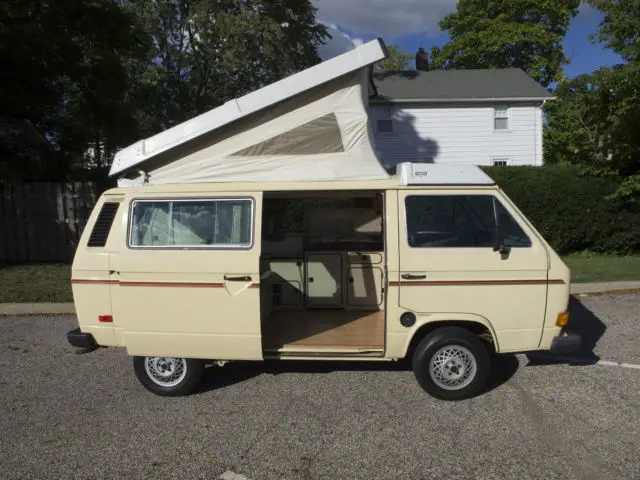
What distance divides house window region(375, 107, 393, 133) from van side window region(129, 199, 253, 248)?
19.5 meters

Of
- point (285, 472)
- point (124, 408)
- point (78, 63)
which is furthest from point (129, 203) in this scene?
point (78, 63)

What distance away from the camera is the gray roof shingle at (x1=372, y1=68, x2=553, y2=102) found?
76.9 ft

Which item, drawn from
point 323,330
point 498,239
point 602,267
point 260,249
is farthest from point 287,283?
Answer: point 602,267

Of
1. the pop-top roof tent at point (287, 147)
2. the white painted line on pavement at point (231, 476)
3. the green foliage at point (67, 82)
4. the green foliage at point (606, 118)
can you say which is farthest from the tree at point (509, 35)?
→ the white painted line on pavement at point (231, 476)

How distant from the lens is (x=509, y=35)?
33.8 m

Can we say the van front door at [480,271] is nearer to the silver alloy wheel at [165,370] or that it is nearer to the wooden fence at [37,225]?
the silver alloy wheel at [165,370]

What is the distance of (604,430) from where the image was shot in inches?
181

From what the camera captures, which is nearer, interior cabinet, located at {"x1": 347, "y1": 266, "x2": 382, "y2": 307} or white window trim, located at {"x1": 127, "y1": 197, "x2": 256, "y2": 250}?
white window trim, located at {"x1": 127, "y1": 197, "x2": 256, "y2": 250}

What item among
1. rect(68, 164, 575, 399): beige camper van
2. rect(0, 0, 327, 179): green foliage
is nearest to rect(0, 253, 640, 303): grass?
rect(0, 0, 327, 179): green foliage

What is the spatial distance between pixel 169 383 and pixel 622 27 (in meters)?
11.6

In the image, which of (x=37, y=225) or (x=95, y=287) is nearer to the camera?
(x=95, y=287)

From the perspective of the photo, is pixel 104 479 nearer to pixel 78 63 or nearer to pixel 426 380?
pixel 426 380

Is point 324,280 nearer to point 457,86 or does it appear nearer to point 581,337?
point 581,337

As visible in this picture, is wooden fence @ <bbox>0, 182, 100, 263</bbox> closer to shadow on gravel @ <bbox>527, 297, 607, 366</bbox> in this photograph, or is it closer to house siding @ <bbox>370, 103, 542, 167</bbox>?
shadow on gravel @ <bbox>527, 297, 607, 366</bbox>
